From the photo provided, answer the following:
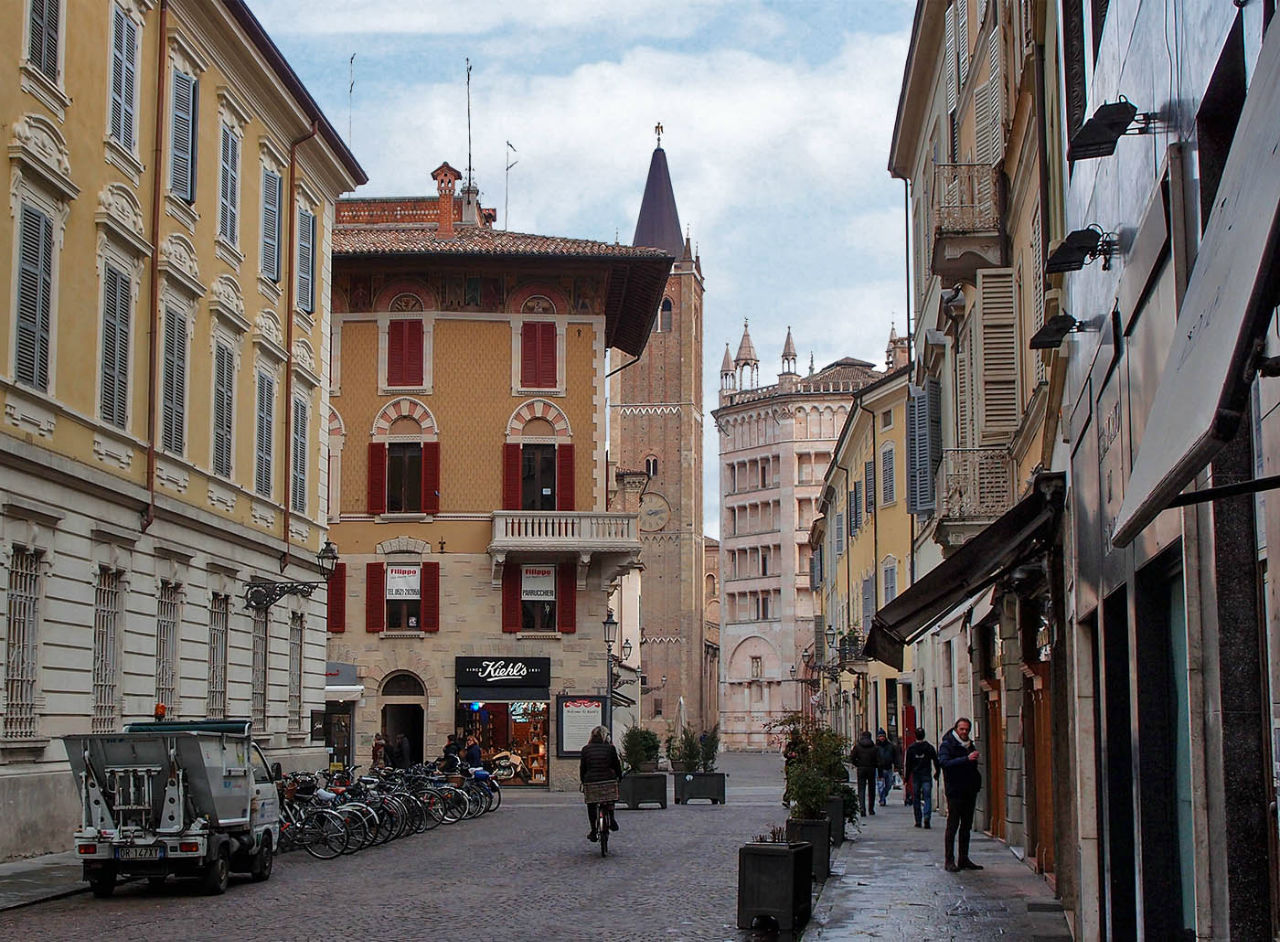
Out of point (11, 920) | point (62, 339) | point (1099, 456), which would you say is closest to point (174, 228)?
point (62, 339)

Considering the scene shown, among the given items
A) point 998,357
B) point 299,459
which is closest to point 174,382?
point 299,459

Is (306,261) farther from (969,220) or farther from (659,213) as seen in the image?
(659,213)

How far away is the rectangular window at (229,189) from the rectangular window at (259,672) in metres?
6.39

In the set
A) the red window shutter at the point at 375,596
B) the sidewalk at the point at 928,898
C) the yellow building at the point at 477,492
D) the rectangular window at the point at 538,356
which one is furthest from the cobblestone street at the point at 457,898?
the rectangular window at the point at 538,356

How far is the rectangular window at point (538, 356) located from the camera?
44.0 meters

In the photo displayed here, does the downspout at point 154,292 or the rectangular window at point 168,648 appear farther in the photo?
the rectangular window at point 168,648

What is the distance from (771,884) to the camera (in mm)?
14047

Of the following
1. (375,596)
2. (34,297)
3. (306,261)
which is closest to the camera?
(34,297)

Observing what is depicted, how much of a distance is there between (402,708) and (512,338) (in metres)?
9.95

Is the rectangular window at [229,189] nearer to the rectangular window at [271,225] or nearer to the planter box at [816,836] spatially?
the rectangular window at [271,225]

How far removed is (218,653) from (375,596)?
1611 cm

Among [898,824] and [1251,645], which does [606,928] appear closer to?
[1251,645]

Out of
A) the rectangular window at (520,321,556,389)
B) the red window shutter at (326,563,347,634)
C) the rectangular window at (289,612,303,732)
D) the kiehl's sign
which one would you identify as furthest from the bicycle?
the rectangular window at (520,321,556,389)

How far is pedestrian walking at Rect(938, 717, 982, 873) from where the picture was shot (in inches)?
753
